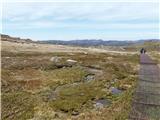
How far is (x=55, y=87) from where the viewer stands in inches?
1642

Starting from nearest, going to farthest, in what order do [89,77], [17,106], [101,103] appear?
[17,106] < [101,103] < [89,77]

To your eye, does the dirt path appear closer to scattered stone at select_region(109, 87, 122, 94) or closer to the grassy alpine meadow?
the grassy alpine meadow

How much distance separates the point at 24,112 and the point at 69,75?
23393 mm

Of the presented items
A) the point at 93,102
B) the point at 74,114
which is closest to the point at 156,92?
the point at 93,102

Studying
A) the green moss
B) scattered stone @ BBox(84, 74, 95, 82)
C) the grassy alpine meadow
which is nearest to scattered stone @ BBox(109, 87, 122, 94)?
the grassy alpine meadow

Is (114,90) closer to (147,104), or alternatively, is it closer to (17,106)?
(147,104)

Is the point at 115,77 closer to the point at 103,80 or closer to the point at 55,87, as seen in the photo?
the point at 103,80

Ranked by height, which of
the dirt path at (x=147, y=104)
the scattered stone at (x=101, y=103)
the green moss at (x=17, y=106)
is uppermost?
the dirt path at (x=147, y=104)

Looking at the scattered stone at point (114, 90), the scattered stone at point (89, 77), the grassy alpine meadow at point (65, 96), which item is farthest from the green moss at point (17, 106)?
the scattered stone at point (89, 77)

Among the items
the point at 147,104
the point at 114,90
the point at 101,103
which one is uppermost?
the point at 147,104

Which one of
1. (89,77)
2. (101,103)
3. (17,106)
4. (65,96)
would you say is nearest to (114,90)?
(65,96)

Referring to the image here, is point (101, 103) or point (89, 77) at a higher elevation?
point (89, 77)

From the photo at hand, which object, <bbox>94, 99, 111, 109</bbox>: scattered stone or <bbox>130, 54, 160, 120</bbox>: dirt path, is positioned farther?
<bbox>94, 99, 111, 109</bbox>: scattered stone

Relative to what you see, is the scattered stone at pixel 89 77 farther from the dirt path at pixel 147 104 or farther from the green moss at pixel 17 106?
the green moss at pixel 17 106
